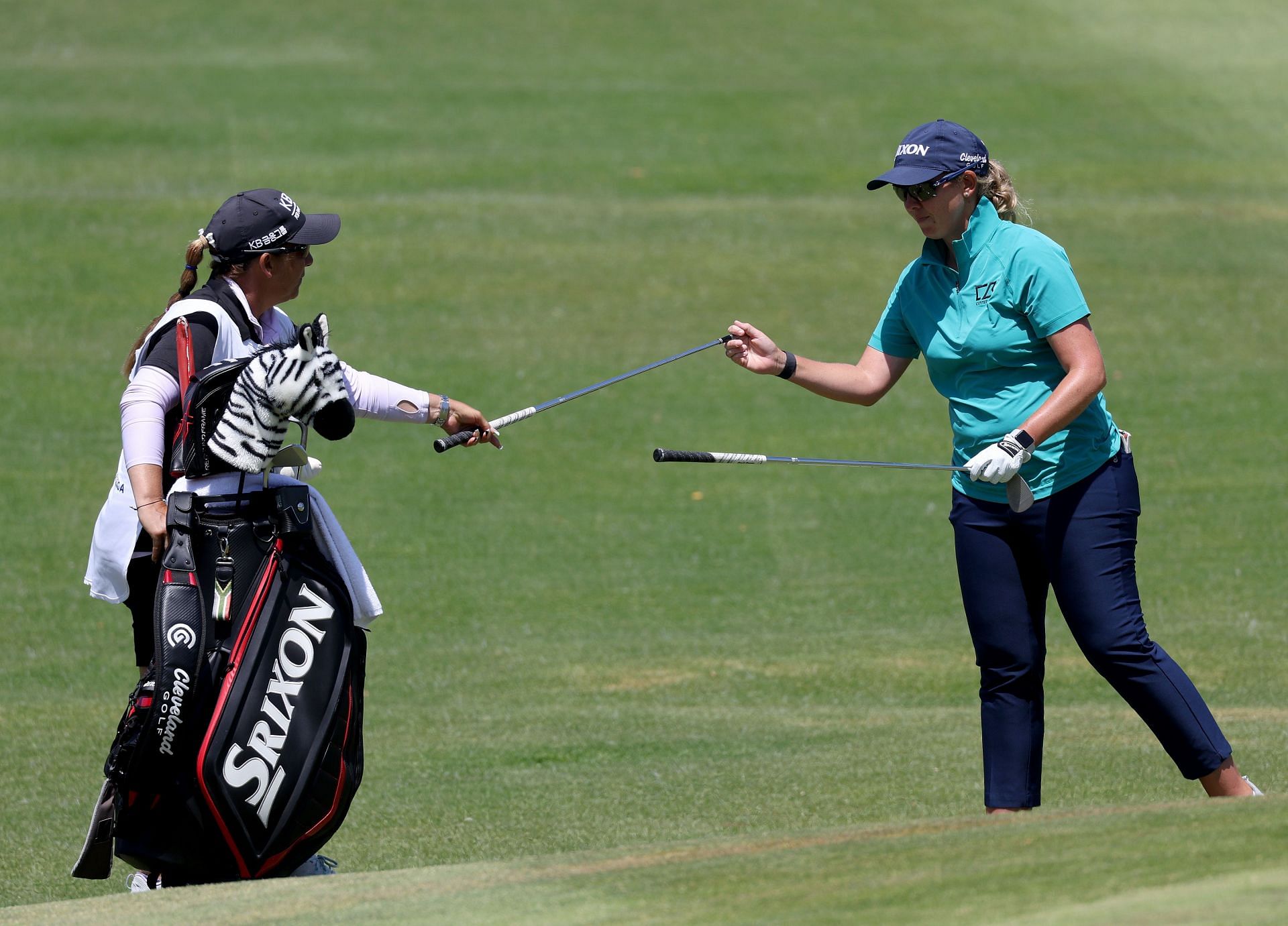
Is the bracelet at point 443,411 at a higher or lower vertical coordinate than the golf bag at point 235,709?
higher

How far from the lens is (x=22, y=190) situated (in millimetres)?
15805

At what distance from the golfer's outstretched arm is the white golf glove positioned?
2.25 feet

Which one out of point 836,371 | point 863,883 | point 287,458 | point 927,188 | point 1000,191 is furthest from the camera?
point 836,371

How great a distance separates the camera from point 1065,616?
4684 mm

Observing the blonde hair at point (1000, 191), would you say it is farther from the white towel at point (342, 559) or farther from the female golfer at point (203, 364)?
the white towel at point (342, 559)

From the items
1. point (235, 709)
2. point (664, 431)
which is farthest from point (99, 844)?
point (664, 431)

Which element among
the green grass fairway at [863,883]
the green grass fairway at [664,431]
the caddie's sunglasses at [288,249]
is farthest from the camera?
the caddie's sunglasses at [288,249]

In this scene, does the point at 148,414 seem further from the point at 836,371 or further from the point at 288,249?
the point at 836,371

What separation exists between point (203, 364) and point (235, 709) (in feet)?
2.91

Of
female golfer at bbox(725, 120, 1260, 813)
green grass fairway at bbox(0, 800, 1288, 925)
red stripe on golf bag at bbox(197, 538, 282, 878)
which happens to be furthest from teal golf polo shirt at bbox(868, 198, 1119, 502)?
red stripe on golf bag at bbox(197, 538, 282, 878)

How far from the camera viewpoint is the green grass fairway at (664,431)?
13.4ft

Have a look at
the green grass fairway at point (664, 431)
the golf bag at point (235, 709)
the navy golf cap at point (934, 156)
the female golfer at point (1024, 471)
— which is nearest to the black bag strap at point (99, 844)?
the golf bag at point (235, 709)

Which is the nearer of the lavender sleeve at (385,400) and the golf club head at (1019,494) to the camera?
the golf club head at (1019,494)

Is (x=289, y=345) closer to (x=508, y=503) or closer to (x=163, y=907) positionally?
(x=163, y=907)
